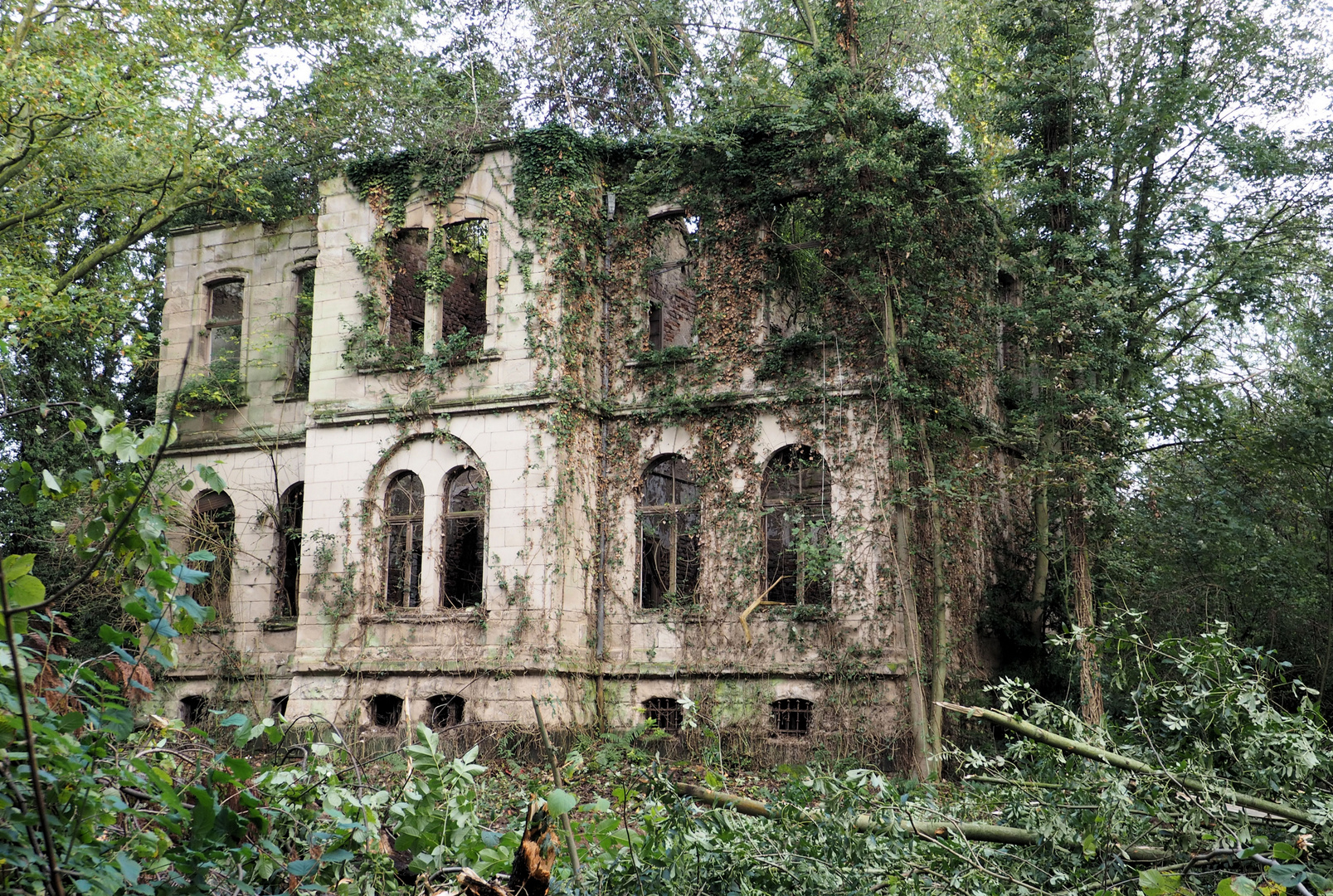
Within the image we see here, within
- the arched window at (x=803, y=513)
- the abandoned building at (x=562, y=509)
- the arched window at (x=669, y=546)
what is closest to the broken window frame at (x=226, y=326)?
the abandoned building at (x=562, y=509)

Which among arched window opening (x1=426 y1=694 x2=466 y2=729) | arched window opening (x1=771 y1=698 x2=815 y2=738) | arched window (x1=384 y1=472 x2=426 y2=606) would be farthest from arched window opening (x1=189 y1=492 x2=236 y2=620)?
arched window opening (x1=771 y1=698 x2=815 y2=738)

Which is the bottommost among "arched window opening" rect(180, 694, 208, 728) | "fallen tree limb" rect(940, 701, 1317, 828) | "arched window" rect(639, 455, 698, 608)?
"arched window opening" rect(180, 694, 208, 728)

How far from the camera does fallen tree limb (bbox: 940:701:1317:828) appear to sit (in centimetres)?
449

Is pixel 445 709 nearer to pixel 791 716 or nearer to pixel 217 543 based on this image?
pixel 791 716

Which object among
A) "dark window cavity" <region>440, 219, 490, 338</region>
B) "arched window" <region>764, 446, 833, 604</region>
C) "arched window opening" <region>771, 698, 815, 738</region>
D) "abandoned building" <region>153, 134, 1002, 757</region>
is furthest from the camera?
"dark window cavity" <region>440, 219, 490, 338</region>

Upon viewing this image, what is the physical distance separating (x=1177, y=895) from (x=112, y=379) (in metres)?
25.4

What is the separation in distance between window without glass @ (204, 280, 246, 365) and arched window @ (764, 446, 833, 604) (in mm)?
10534

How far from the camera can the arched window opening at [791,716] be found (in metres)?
16.2

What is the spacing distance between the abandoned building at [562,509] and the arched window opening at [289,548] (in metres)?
0.15

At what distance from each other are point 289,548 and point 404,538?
11.3 feet

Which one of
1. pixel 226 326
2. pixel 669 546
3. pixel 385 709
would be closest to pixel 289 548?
pixel 385 709

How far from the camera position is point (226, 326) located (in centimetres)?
2200

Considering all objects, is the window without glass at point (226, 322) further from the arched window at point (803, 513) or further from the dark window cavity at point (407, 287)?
the arched window at point (803, 513)

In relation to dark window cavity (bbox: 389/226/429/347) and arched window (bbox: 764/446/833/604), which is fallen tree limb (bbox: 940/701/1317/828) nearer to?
arched window (bbox: 764/446/833/604)
